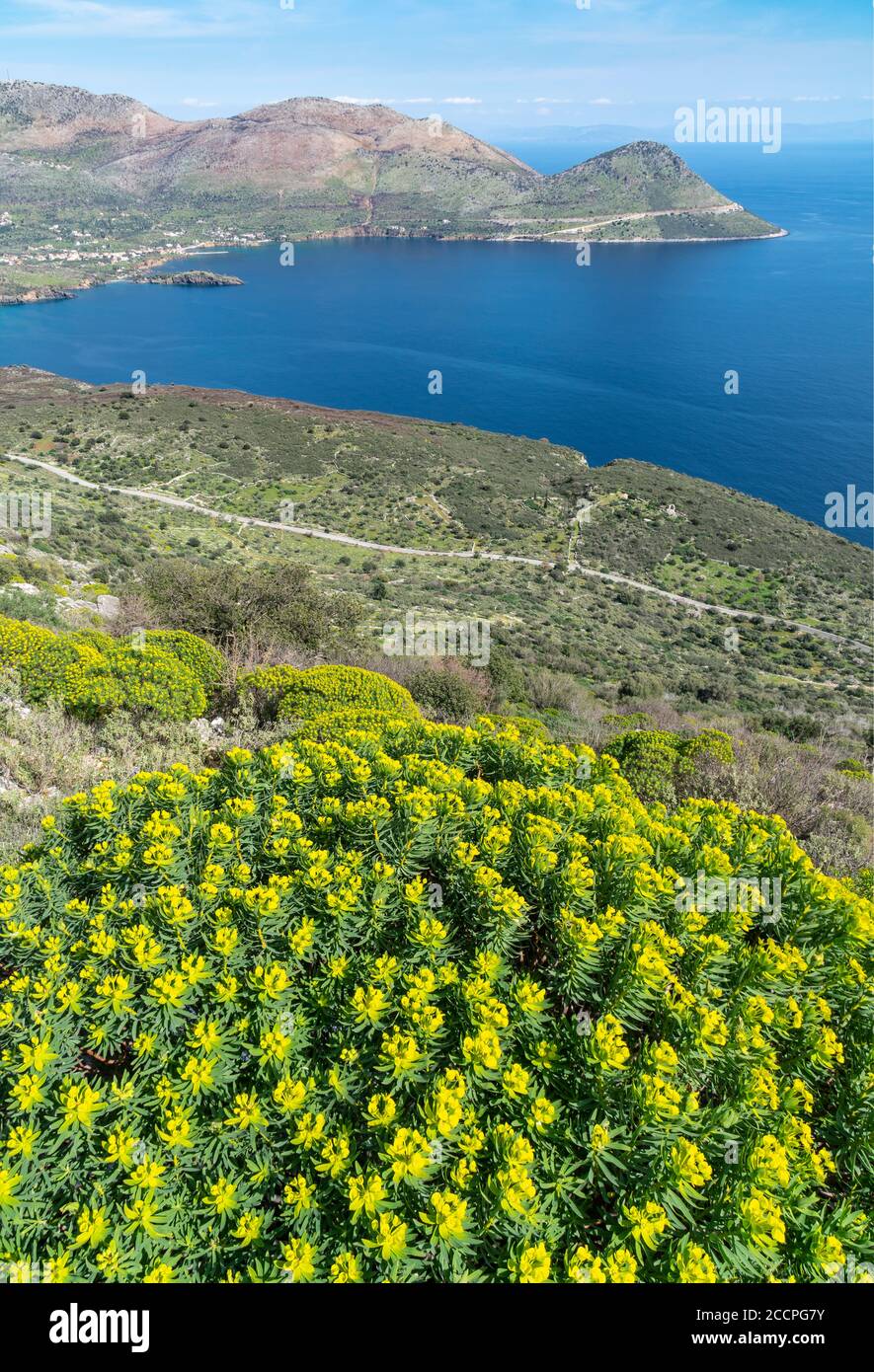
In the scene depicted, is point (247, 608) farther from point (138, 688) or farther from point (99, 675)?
point (138, 688)

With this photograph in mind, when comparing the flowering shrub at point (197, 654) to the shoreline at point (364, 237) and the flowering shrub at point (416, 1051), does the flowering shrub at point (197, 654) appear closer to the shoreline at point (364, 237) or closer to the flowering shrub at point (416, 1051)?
the flowering shrub at point (416, 1051)

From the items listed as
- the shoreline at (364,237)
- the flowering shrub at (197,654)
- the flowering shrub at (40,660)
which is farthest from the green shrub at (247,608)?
the shoreline at (364,237)

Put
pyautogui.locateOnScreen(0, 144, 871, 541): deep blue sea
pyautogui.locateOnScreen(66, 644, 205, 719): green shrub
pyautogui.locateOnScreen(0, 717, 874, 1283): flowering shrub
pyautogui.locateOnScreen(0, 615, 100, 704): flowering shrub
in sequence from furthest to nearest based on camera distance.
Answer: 1. pyautogui.locateOnScreen(0, 144, 871, 541): deep blue sea
2. pyautogui.locateOnScreen(0, 615, 100, 704): flowering shrub
3. pyautogui.locateOnScreen(66, 644, 205, 719): green shrub
4. pyautogui.locateOnScreen(0, 717, 874, 1283): flowering shrub

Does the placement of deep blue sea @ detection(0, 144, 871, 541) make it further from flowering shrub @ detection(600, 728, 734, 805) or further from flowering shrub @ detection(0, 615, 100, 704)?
flowering shrub @ detection(0, 615, 100, 704)

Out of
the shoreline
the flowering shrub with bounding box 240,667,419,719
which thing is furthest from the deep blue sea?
the flowering shrub with bounding box 240,667,419,719

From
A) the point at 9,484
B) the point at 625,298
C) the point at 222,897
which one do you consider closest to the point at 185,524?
the point at 9,484

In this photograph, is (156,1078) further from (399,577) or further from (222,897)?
(399,577)
